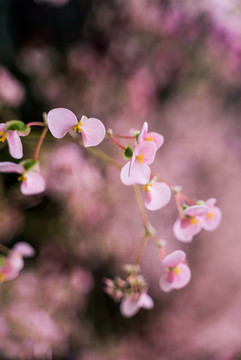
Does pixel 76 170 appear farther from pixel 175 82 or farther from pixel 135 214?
pixel 175 82

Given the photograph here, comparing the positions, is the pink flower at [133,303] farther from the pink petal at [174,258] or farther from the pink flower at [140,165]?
the pink flower at [140,165]

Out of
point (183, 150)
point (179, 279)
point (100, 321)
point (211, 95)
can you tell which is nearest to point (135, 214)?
point (183, 150)

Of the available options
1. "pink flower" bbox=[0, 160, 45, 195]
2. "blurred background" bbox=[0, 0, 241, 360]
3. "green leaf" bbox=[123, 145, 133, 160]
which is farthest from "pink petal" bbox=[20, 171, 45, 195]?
"blurred background" bbox=[0, 0, 241, 360]

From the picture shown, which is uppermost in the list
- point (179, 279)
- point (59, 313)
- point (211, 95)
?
point (211, 95)

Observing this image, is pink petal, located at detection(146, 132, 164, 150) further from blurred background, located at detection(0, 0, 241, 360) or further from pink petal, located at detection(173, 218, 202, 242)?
blurred background, located at detection(0, 0, 241, 360)

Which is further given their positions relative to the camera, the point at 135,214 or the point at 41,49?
the point at 135,214

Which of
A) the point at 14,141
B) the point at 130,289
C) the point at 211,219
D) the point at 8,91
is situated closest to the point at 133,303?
the point at 130,289

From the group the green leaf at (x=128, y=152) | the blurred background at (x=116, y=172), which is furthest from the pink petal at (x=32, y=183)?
the blurred background at (x=116, y=172)
